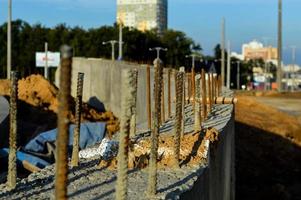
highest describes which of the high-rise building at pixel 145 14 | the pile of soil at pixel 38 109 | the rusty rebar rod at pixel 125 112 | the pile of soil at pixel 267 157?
the high-rise building at pixel 145 14

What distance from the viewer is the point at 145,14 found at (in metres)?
117

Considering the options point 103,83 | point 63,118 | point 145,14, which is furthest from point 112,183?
point 145,14

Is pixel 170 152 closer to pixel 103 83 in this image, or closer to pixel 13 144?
pixel 13 144

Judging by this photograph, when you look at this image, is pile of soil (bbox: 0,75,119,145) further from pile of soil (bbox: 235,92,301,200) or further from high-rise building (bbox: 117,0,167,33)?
high-rise building (bbox: 117,0,167,33)

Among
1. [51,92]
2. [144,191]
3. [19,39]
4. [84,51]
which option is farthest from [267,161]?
[19,39]

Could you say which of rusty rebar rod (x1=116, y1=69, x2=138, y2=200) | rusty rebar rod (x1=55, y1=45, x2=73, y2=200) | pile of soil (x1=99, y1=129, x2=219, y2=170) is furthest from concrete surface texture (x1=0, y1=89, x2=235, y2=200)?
rusty rebar rod (x1=55, y1=45, x2=73, y2=200)

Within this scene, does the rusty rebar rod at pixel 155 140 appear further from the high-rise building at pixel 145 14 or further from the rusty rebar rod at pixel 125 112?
the high-rise building at pixel 145 14

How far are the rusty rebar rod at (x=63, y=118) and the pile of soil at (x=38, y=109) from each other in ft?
55.3

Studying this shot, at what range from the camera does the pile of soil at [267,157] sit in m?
16.1

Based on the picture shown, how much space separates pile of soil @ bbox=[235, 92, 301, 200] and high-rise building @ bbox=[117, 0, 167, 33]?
77309 millimetres

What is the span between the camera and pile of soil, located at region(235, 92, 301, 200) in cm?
1612

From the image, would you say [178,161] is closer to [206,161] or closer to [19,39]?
[206,161]

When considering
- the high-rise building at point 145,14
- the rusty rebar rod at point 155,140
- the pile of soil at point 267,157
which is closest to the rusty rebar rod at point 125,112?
the rusty rebar rod at point 155,140

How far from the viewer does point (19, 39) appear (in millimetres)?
86375
